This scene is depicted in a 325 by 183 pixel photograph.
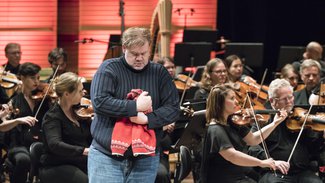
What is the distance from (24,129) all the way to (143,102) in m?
2.61

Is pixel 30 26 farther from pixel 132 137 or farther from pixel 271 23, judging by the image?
pixel 132 137

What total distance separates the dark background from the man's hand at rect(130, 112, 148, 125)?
6873 millimetres

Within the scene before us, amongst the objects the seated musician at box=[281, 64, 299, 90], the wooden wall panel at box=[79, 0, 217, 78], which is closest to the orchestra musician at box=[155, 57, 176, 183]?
the seated musician at box=[281, 64, 299, 90]

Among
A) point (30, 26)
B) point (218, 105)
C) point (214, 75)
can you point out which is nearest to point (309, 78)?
point (214, 75)

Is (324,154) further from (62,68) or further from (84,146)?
(62,68)

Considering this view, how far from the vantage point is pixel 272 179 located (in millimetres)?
5160

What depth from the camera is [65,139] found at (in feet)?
16.9

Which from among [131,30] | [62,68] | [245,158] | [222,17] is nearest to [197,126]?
[245,158]

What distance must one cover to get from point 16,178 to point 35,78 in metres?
0.90

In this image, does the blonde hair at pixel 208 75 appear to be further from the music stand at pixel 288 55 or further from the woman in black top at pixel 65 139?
the music stand at pixel 288 55

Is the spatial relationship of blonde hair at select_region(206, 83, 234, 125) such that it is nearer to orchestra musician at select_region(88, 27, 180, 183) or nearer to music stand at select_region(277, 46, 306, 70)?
orchestra musician at select_region(88, 27, 180, 183)

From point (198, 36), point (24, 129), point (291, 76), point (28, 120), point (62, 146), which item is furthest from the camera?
point (198, 36)

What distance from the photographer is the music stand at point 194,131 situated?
5008mm

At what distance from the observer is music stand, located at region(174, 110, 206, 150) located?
501 cm
